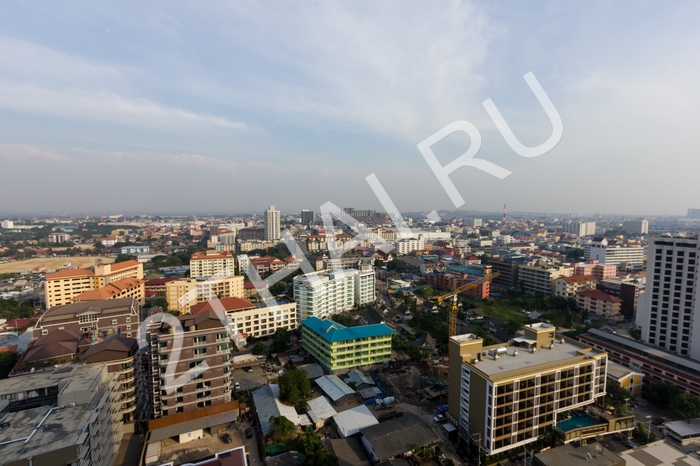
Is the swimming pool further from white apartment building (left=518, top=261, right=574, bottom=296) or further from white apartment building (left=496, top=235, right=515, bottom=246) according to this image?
white apartment building (left=496, top=235, right=515, bottom=246)

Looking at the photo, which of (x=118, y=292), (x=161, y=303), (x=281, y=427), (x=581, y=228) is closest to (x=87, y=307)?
(x=118, y=292)

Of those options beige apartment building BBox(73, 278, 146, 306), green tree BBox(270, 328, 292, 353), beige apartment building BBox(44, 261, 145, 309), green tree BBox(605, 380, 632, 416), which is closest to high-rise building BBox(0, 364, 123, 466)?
green tree BBox(270, 328, 292, 353)

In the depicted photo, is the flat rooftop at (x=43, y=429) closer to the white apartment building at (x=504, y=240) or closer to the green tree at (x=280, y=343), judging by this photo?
the green tree at (x=280, y=343)

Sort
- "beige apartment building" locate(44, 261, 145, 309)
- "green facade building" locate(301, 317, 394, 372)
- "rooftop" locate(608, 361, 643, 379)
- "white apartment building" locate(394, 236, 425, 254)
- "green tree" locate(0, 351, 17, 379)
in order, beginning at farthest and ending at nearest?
"white apartment building" locate(394, 236, 425, 254)
"beige apartment building" locate(44, 261, 145, 309)
"green facade building" locate(301, 317, 394, 372)
"green tree" locate(0, 351, 17, 379)
"rooftop" locate(608, 361, 643, 379)

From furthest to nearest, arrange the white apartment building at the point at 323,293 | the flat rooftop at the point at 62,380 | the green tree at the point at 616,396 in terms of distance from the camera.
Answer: the white apartment building at the point at 323,293, the green tree at the point at 616,396, the flat rooftop at the point at 62,380

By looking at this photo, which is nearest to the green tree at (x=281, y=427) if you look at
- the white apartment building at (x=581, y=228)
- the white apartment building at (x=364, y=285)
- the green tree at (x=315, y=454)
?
the green tree at (x=315, y=454)

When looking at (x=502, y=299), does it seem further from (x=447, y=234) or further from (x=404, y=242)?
(x=447, y=234)
